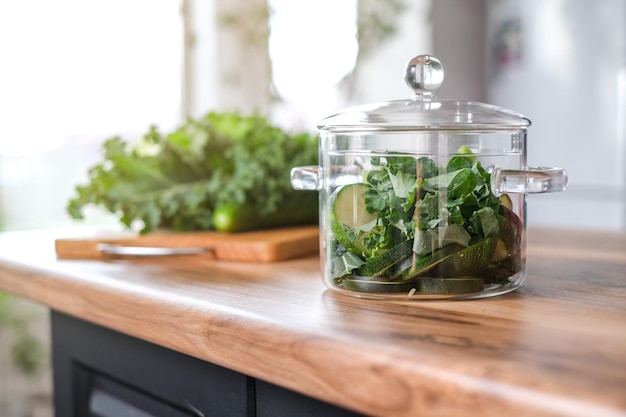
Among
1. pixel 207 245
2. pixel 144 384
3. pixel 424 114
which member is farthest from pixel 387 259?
pixel 207 245

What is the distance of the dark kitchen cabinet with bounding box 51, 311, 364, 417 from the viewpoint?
2.47 feet

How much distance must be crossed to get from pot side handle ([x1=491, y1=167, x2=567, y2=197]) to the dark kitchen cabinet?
10.2 inches

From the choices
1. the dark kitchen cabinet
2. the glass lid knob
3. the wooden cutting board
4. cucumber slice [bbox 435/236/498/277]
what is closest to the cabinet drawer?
the dark kitchen cabinet

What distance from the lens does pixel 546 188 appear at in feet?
2.38

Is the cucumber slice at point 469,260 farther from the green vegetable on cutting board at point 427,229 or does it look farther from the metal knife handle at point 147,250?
the metal knife handle at point 147,250

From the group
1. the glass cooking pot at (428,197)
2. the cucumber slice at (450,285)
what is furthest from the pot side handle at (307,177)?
the cucumber slice at (450,285)

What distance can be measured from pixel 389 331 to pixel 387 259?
4.8 inches

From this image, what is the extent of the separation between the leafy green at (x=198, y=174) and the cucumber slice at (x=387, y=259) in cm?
56

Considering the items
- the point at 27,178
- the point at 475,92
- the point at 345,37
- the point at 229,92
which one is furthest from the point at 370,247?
the point at 475,92

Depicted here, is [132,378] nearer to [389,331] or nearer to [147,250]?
[147,250]

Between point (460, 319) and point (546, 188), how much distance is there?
16 cm

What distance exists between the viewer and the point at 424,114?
753 mm

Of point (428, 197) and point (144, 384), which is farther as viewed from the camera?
point (144, 384)

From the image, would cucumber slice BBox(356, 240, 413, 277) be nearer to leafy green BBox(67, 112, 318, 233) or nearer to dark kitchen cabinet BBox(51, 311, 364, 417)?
dark kitchen cabinet BBox(51, 311, 364, 417)
